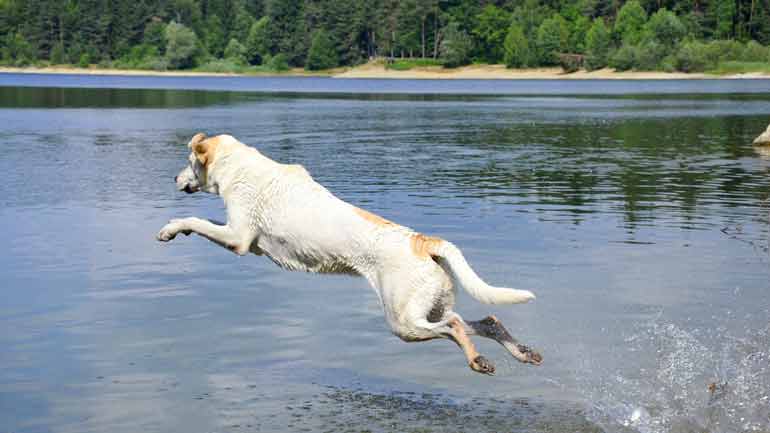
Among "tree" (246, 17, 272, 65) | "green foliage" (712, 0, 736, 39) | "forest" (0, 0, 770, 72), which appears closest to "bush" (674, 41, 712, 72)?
"forest" (0, 0, 770, 72)

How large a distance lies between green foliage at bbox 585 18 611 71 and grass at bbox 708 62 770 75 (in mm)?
15168

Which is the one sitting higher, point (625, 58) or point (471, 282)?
point (625, 58)

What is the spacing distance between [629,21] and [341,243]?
6133 inches

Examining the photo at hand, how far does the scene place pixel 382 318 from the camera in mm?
12312

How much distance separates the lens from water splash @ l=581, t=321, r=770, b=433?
9180mm

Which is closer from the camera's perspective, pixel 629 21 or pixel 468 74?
pixel 629 21

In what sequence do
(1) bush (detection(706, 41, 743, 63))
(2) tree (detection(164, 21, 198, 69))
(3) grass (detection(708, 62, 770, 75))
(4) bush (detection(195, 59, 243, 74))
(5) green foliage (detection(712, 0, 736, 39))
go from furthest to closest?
(2) tree (detection(164, 21, 198, 69)), (4) bush (detection(195, 59, 243, 74)), (5) green foliage (detection(712, 0, 736, 39)), (1) bush (detection(706, 41, 743, 63)), (3) grass (detection(708, 62, 770, 75))

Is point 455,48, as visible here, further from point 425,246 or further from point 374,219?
point 425,246

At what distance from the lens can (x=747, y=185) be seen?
24.2 m

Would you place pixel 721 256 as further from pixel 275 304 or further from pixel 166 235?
pixel 166 235

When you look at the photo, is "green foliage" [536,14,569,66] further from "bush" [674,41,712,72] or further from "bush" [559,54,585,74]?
"bush" [674,41,712,72]

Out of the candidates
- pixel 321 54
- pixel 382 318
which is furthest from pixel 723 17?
pixel 382 318

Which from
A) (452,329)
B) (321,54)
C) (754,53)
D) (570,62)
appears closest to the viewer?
(452,329)

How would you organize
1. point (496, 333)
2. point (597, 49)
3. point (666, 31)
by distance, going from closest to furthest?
1. point (496, 333)
2. point (597, 49)
3. point (666, 31)
